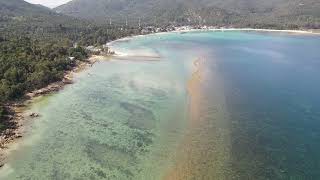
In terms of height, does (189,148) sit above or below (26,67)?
below

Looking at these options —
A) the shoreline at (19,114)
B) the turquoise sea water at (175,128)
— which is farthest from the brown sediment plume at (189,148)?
the shoreline at (19,114)

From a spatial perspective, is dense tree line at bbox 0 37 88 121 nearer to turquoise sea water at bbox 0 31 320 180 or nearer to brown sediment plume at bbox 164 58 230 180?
turquoise sea water at bbox 0 31 320 180

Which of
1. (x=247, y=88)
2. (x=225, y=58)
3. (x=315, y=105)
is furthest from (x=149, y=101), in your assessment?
(x=225, y=58)

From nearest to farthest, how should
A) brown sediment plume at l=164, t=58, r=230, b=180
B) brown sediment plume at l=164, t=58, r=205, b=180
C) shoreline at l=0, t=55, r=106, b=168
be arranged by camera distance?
brown sediment plume at l=164, t=58, r=205, b=180
brown sediment plume at l=164, t=58, r=230, b=180
shoreline at l=0, t=55, r=106, b=168

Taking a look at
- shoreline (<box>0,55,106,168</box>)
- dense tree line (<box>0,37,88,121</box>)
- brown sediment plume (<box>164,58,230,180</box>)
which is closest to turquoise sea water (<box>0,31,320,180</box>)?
brown sediment plume (<box>164,58,230,180</box>)

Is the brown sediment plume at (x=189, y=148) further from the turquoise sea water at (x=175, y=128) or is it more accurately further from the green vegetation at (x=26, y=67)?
the green vegetation at (x=26, y=67)

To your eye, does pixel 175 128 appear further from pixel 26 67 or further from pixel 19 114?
pixel 26 67

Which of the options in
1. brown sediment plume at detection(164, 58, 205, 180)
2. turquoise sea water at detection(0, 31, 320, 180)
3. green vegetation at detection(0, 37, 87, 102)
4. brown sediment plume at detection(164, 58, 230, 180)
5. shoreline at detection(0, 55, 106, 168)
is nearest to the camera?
brown sediment plume at detection(164, 58, 205, 180)

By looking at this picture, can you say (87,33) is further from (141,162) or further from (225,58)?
(141,162)

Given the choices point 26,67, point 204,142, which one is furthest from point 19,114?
point 204,142
